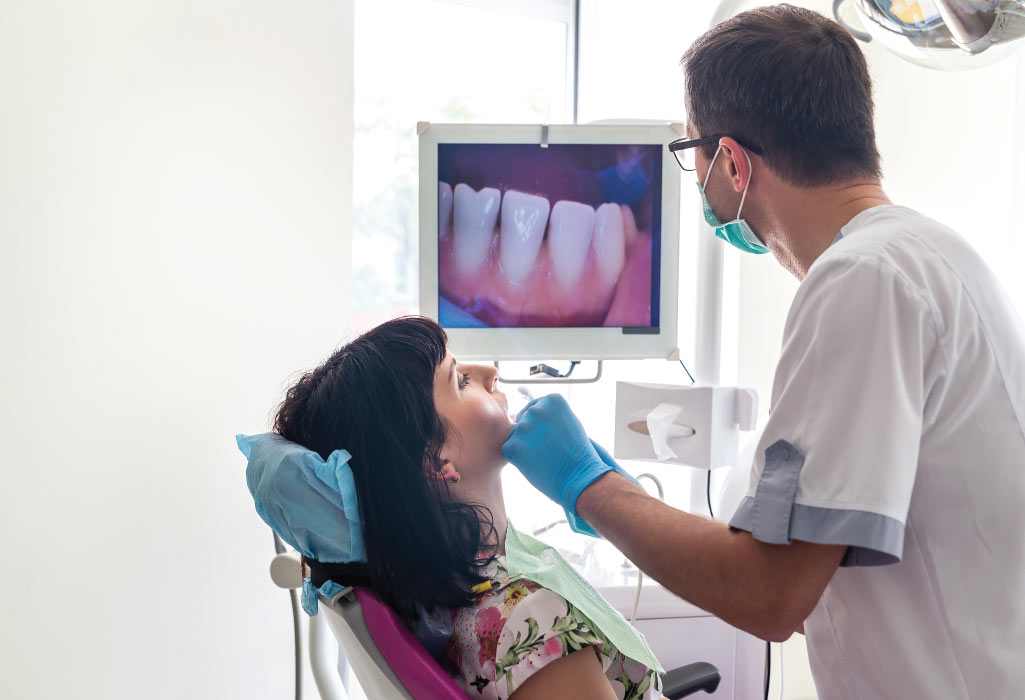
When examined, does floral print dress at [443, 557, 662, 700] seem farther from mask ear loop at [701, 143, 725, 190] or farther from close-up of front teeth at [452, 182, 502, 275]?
close-up of front teeth at [452, 182, 502, 275]

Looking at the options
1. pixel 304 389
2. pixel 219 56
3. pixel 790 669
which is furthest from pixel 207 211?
pixel 790 669

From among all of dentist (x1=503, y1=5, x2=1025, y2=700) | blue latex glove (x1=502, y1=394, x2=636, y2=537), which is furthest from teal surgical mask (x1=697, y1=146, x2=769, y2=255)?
blue latex glove (x1=502, y1=394, x2=636, y2=537)

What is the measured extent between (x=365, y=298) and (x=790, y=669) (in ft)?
5.79

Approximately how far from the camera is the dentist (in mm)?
870

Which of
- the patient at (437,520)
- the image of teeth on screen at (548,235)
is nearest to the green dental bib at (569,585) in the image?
the patient at (437,520)

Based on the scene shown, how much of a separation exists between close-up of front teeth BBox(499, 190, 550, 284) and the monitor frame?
12 cm

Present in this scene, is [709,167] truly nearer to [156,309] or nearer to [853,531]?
[853,531]

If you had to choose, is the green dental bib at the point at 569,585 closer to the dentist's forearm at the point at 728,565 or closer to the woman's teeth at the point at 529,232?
the dentist's forearm at the point at 728,565

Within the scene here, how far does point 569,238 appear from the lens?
5.95 feet

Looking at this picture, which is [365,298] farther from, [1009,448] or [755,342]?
[1009,448]

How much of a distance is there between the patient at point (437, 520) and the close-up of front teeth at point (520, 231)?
1.89ft

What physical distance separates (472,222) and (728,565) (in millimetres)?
1057

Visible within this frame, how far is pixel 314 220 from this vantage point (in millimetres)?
1884

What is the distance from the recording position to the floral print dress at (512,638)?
39.6 inches
